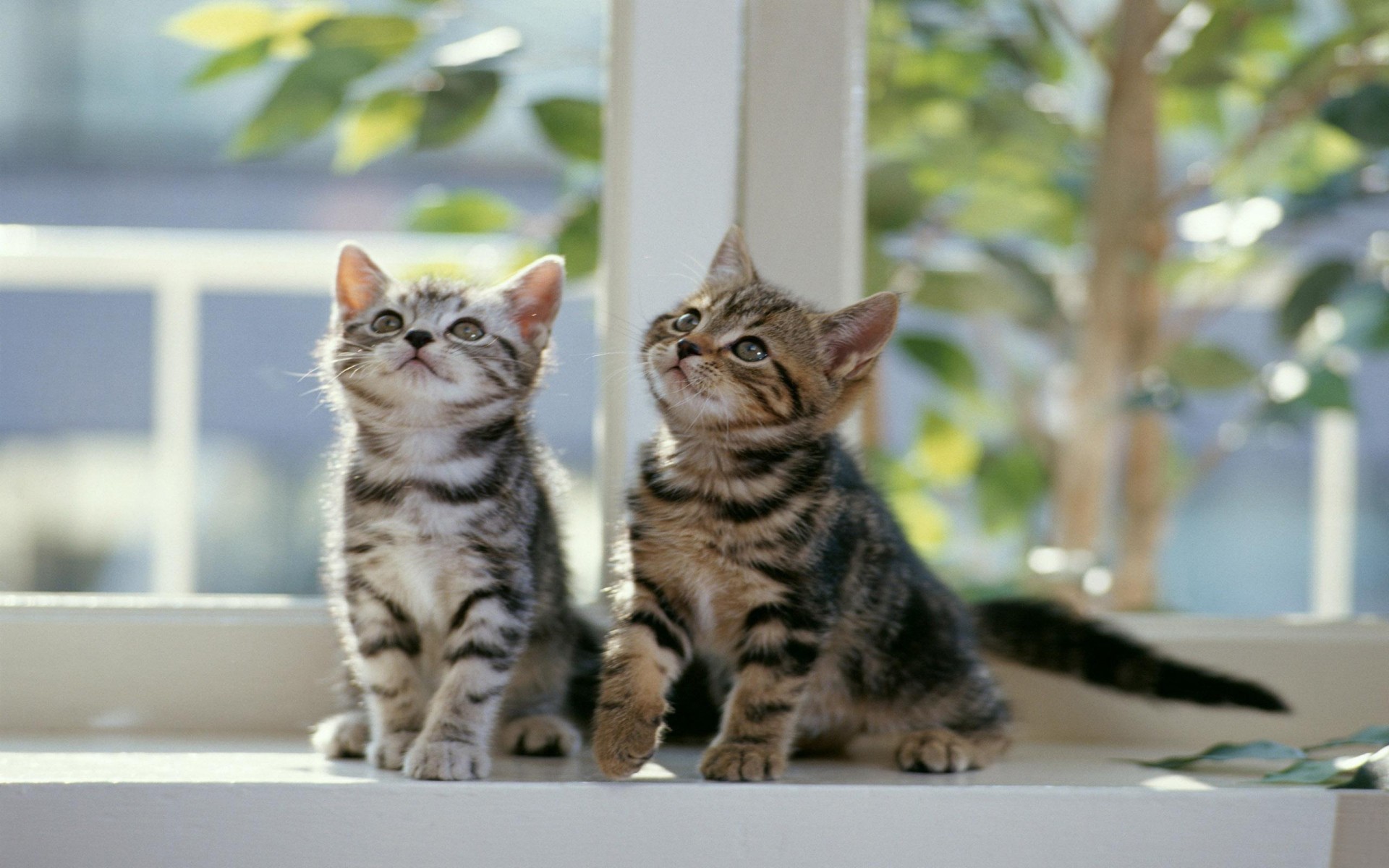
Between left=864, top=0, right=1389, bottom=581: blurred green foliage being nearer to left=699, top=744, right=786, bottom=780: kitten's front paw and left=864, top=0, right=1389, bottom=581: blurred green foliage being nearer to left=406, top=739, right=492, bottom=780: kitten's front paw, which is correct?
left=699, top=744, right=786, bottom=780: kitten's front paw

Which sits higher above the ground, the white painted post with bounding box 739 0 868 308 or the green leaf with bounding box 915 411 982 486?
the white painted post with bounding box 739 0 868 308

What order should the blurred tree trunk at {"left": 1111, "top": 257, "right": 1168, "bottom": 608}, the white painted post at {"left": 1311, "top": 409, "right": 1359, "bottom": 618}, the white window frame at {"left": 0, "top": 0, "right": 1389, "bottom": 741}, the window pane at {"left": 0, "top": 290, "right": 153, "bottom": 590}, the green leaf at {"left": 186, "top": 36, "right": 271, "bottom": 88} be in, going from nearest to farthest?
the white window frame at {"left": 0, "top": 0, "right": 1389, "bottom": 741}, the green leaf at {"left": 186, "top": 36, "right": 271, "bottom": 88}, the window pane at {"left": 0, "top": 290, "right": 153, "bottom": 590}, the blurred tree trunk at {"left": 1111, "top": 257, "right": 1168, "bottom": 608}, the white painted post at {"left": 1311, "top": 409, "right": 1359, "bottom": 618}

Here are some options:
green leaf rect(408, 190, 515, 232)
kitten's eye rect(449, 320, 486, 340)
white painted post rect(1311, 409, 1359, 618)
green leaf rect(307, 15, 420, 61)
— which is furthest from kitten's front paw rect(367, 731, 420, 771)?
white painted post rect(1311, 409, 1359, 618)

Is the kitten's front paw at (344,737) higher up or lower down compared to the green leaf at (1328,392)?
lower down

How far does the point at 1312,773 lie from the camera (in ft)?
3.30

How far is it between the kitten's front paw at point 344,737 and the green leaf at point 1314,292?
4.19ft

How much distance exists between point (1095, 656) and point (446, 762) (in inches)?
27.8

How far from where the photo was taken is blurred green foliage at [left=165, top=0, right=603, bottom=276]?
1408 mm

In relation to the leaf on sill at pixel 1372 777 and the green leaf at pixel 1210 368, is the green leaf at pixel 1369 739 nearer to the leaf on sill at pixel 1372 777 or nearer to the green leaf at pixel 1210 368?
the leaf on sill at pixel 1372 777

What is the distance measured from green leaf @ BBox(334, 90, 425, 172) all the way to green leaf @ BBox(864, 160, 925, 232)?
60cm

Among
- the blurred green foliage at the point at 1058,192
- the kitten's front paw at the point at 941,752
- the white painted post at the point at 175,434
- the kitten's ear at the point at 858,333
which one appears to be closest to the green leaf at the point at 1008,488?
the blurred green foliage at the point at 1058,192

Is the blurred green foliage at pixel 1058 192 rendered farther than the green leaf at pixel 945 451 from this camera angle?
No

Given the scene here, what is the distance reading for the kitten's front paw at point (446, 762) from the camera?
96 cm

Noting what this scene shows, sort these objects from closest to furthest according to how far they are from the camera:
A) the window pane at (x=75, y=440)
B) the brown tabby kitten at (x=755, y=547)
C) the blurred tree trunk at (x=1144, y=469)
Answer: the brown tabby kitten at (x=755, y=547) < the window pane at (x=75, y=440) < the blurred tree trunk at (x=1144, y=469)
